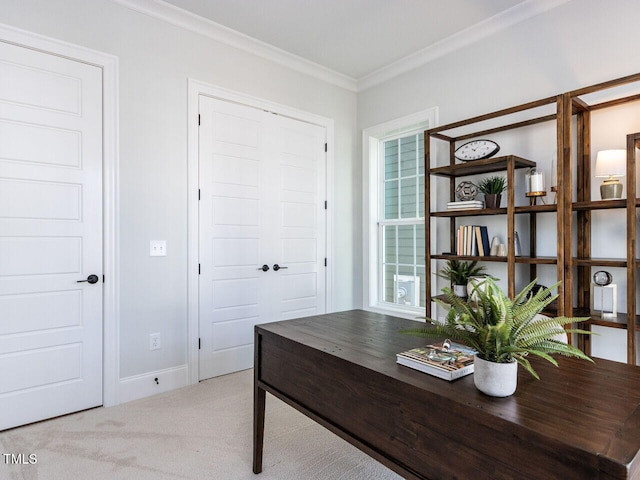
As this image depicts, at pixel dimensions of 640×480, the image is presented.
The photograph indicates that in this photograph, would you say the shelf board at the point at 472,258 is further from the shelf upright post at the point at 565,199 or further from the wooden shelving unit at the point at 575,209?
the shelf upright post at the point at 565,199

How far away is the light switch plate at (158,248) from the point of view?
2.79m

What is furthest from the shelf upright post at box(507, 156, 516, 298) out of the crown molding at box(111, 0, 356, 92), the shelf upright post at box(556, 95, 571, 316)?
the crown molding at box(111, 0, 356, 92)

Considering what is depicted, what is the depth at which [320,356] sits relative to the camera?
56.3 inches

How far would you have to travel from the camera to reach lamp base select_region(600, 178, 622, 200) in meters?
2.17

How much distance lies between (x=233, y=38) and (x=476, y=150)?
7.05 ft

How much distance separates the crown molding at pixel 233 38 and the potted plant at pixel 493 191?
76.8 inches

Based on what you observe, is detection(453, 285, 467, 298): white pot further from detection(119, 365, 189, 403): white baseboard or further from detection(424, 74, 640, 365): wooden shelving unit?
detection(119, 365, 189, 403): white baseboard

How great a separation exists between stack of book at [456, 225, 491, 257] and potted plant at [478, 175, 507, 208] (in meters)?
0.18

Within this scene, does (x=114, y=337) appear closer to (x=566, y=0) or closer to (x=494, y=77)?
(x=494, y=77)

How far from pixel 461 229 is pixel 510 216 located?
440 mm

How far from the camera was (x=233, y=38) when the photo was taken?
316cm

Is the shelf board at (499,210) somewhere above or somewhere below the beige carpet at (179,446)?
above

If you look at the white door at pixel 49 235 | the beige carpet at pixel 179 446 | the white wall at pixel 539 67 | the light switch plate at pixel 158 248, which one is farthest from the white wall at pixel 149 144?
the white wall at pixel 539 67

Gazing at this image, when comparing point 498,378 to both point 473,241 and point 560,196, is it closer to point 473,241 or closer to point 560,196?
point 560,196
